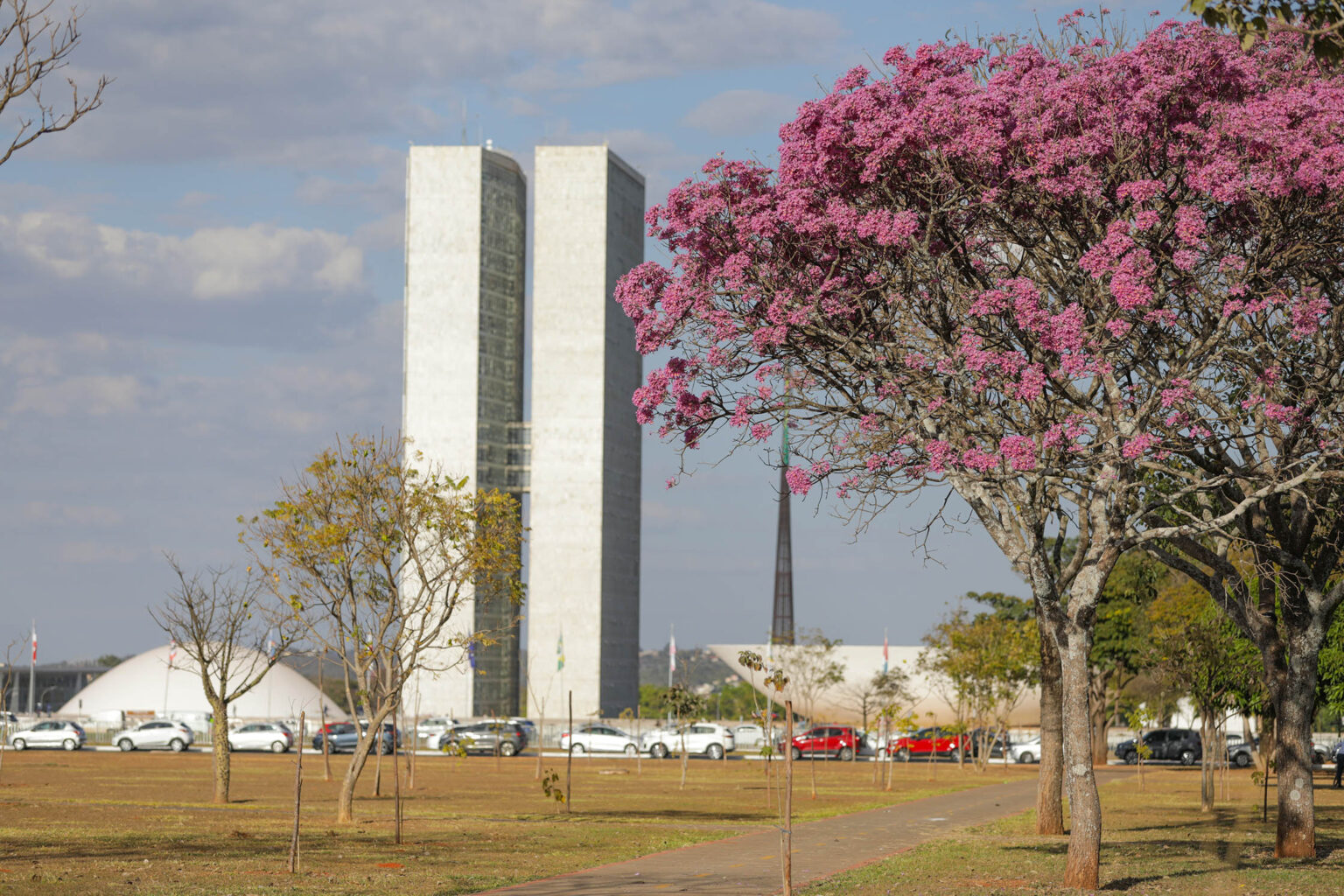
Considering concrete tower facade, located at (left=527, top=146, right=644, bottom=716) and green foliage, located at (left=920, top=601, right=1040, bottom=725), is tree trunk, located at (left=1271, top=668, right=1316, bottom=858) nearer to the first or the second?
green foliage, located at (left=920, top=601, right=1040, bottom=725)

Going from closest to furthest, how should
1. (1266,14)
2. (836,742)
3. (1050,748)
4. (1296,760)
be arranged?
(1266,14) < (1296,760) < (1050,748) < (836,742)

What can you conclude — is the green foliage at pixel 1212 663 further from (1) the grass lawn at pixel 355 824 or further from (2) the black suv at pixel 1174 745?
(2) the black suv at pixel 1174 745

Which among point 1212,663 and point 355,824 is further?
point 1212,663

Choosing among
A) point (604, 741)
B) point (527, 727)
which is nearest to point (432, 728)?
point (527, 727)

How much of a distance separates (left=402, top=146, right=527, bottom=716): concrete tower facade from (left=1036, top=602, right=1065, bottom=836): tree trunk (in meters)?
90.3

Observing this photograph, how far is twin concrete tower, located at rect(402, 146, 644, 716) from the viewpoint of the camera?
11175 cm

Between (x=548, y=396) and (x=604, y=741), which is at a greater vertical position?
(x=548, y=396)

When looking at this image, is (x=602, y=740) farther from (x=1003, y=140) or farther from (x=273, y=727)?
(x=1003, y=140)

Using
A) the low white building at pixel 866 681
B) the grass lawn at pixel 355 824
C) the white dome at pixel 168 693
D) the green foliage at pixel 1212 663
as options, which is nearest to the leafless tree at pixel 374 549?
the grass lawn at pixel 355 824

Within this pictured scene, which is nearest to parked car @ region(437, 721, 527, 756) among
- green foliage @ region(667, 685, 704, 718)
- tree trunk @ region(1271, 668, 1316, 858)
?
green foliage @ region(667, 685, 704, 718)

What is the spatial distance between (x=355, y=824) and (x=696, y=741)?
4332cm

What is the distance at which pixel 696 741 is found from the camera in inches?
→ 2660

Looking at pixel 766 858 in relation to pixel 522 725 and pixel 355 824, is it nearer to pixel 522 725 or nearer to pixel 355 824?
pixel 355 824

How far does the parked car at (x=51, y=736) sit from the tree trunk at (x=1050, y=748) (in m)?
59.1
